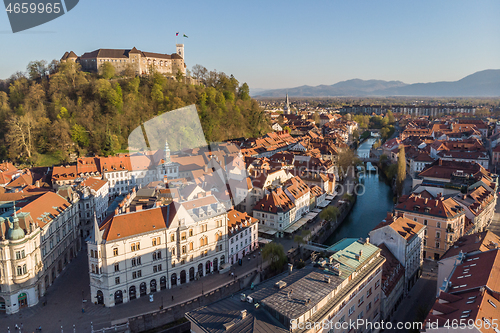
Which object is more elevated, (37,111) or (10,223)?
(37,111)

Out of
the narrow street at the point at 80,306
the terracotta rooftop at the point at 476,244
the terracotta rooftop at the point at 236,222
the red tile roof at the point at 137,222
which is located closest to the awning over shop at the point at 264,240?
the terracotta rooftop at the point at 236,222

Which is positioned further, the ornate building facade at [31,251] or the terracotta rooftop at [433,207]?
the terracotta rooftop at [433,207]

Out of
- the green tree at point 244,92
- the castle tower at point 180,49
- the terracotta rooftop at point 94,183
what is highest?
the castle tower at point 180,49

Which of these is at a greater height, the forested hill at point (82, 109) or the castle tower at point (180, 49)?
the castle tower at point (180, 49)

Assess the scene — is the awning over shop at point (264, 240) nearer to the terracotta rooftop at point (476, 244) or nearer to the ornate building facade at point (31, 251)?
the terracotta rooftop at point (476, 244)

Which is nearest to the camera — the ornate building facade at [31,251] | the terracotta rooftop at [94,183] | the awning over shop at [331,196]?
the ornate building facade at [31,251]

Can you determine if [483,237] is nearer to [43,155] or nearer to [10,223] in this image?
[10,223]

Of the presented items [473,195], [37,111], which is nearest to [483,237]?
[473,195]

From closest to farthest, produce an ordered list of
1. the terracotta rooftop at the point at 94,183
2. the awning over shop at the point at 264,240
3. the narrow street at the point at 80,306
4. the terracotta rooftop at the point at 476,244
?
1. the narrow street at the point at 80,306
2. the terracotta rooftop at the point at 476,244
3. the awning over shop at the point at 264,240
4. the terracotta rooftop at the point at 94,183
